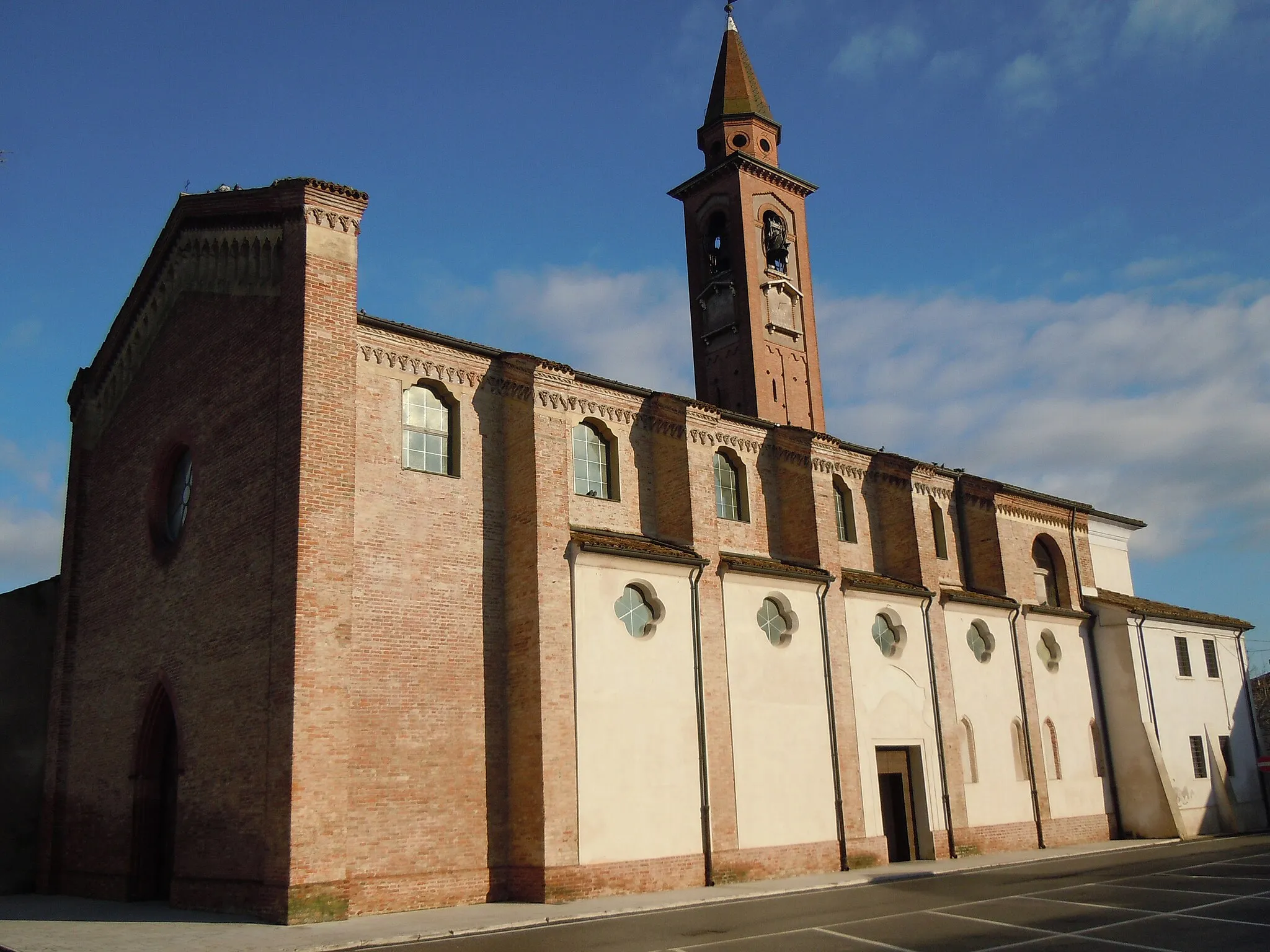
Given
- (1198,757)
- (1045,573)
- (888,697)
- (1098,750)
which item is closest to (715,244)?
(1045,573)

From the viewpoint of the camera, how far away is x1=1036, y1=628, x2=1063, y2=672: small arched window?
27875mm

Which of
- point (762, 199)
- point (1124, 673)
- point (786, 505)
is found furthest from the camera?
point (762, 199)

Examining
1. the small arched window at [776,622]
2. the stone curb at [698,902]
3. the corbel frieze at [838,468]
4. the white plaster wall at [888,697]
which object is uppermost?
the corbel frieze at [838,468]

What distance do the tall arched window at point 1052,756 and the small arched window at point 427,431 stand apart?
58.3 ft

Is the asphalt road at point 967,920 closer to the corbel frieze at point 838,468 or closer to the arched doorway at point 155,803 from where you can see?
the arched doorway at point 155,803

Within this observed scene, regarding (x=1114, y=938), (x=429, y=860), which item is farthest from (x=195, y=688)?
(x=1114, y=938)

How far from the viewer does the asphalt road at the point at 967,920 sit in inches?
464

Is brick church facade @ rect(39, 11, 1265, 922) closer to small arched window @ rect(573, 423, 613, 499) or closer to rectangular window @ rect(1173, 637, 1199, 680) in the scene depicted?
small arched window @ rect(573, 423, 613, 499)

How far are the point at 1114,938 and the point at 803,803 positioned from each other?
8889 mm

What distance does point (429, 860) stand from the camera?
53.3 feet

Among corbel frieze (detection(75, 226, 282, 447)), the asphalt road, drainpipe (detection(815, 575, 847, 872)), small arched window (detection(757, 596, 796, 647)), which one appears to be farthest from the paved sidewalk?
corbel frieze (detection(75, 226, 282, 447))

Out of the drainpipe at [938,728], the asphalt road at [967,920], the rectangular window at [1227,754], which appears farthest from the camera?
the rectangular window at [1227,754]

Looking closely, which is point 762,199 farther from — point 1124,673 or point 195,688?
point 195,688

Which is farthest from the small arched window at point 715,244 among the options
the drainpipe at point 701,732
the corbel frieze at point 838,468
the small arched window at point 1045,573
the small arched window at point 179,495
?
the small arched window at point 179,495
